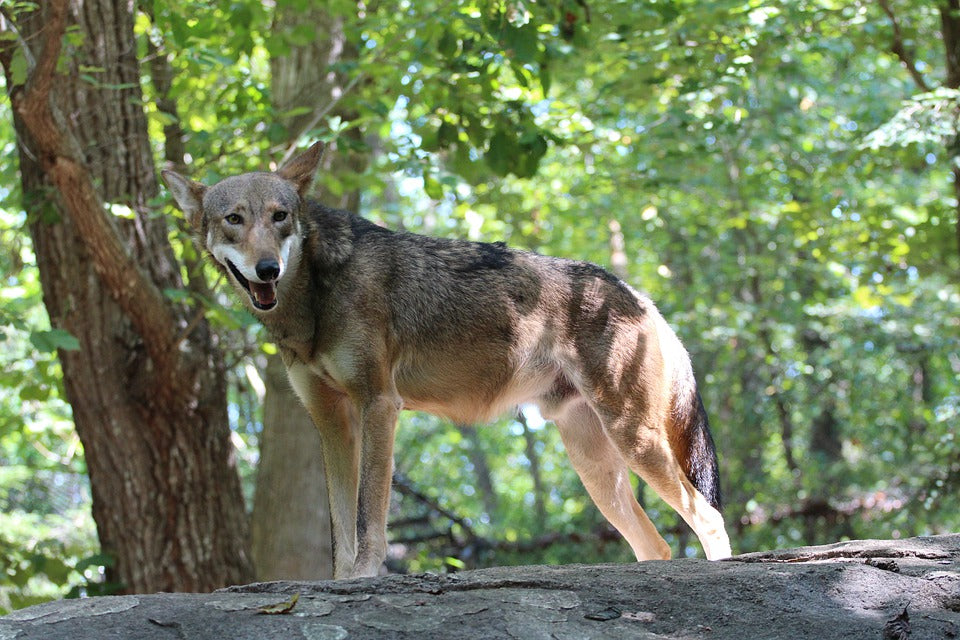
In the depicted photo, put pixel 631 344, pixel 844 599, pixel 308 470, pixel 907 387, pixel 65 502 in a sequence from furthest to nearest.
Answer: pixel 65 502 < pixel 907 387 < pixel 308 470 < pixel 631 344 < pixel 844 599

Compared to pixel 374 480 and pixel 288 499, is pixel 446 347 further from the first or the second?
pixel 288 499

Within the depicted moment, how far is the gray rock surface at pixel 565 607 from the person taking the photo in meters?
3.44

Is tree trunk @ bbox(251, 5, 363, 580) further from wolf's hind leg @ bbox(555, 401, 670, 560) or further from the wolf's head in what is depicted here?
wolf's hind leg @ bbox(555, 401, 670, 560)

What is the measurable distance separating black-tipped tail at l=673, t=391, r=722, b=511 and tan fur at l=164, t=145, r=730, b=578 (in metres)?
0.01

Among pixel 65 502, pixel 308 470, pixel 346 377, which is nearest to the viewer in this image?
pixel 346 377

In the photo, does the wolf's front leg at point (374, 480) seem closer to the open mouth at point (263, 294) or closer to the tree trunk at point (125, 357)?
the open mouth at point (263, 294)

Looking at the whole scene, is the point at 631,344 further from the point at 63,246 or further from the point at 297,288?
the point at 63,246

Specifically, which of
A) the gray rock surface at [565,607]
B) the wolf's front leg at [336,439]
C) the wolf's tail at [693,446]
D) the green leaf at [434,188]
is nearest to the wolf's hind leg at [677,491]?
the wolf's tail at [693,446]

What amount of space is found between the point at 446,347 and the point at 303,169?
128 cm

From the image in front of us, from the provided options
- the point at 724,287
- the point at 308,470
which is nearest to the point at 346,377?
the point at 308,470

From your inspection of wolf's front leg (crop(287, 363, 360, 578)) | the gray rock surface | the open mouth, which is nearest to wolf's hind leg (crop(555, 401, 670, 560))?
wolf's front leg (crop(287, 363, 360, 578))

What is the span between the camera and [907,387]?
1452 cm

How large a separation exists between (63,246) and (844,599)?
5.90 m

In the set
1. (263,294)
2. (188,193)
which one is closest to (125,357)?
(188,193)
